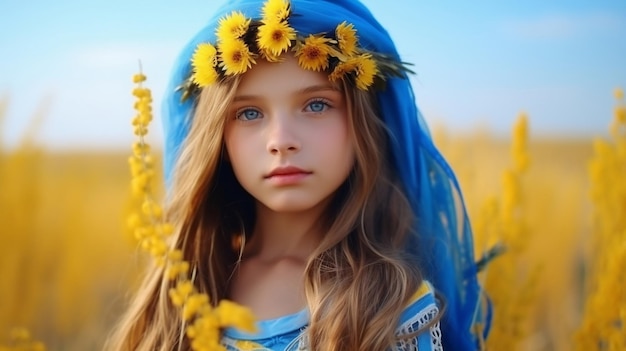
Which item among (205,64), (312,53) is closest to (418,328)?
(312,53)

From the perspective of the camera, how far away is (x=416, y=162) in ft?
5.18

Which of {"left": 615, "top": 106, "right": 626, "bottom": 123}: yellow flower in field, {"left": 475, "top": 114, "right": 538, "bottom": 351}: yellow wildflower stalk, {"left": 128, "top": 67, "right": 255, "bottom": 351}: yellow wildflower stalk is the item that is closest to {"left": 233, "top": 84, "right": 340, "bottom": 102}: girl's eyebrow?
{"left": 128, "top": 67, "right": 255, "bottom": 351}: yellow wildflower stalk

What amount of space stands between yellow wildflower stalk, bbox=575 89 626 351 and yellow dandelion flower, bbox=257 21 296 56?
0.88 meters

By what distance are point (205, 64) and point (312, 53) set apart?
226 mm

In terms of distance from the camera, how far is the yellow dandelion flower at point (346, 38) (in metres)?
1.36

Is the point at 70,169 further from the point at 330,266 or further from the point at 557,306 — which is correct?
the point at 557,306

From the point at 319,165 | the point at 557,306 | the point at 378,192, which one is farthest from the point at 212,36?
the point at 557,306

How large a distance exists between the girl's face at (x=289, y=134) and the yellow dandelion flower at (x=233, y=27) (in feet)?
0.24

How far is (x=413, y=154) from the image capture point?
1.54 metres

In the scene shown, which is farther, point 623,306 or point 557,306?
point 557,306

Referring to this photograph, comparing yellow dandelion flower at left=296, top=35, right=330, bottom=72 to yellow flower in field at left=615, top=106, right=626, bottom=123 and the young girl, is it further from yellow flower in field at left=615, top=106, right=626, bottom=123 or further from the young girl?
yellow flower in field at left=615, top=106, right=626, bottom=123

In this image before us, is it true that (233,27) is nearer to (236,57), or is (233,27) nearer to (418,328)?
(236,57)

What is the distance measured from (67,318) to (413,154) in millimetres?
1727

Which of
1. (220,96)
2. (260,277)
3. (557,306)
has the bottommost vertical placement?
(557,306)
